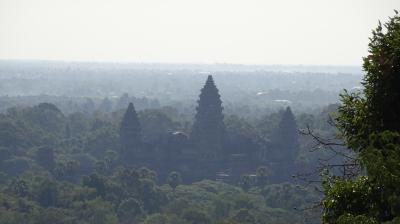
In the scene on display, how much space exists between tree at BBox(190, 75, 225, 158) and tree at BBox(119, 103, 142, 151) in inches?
359

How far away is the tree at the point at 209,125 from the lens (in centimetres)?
11944

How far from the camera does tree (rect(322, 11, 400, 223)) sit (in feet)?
43.4

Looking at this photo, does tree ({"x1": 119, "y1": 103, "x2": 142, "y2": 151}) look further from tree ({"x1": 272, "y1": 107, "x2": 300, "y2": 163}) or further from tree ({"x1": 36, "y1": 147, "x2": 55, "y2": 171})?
tree ({"x1": 272, "y1": 107, "x2": 300, "y2": 163})

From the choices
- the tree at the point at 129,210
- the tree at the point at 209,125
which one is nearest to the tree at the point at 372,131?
the tree at the point at 129,210

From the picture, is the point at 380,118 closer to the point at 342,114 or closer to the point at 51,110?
the point at 342,114

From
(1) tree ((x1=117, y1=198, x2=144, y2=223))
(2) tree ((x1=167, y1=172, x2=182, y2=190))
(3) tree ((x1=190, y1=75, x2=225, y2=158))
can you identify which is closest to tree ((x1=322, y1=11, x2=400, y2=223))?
(1) tree ((x1=117, y1=198, x2=144, y2=223))

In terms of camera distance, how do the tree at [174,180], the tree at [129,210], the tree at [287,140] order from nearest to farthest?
the tree at [129,210]
the tree at [174,180]
the tree at [287,140]

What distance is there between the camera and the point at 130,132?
398ft

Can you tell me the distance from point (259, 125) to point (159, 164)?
30.4 meters

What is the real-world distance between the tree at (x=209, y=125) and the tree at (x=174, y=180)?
13939 mm

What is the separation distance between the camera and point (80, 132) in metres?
147

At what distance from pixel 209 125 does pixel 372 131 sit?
106448mm

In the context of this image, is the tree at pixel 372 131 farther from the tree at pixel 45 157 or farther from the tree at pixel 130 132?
the tree at pixel 130 132

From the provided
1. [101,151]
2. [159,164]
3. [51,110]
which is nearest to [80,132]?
[51,110]
